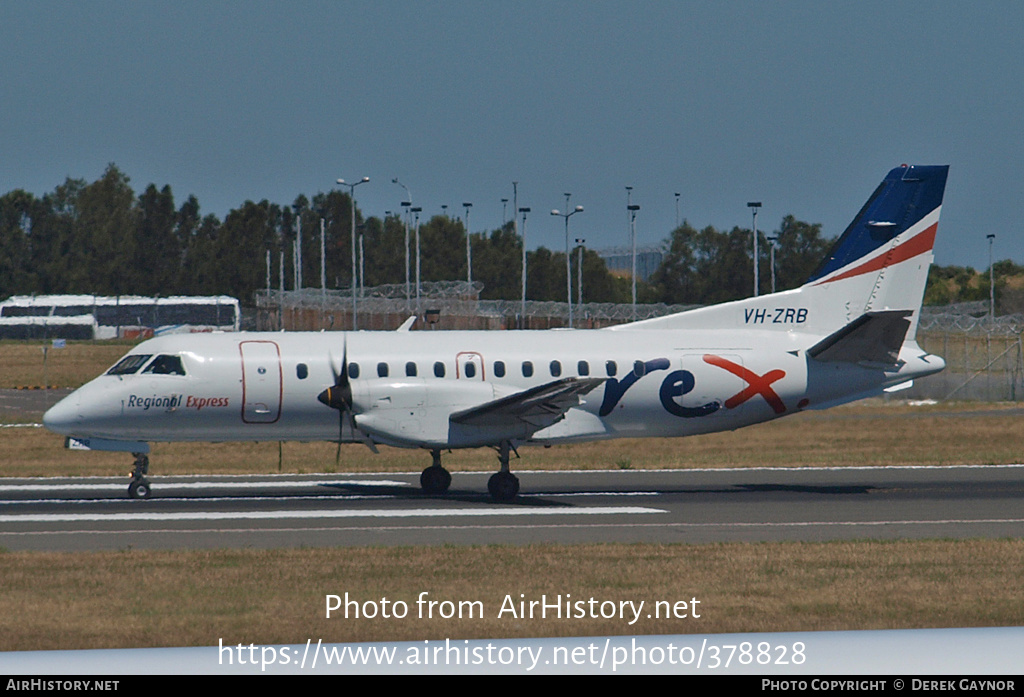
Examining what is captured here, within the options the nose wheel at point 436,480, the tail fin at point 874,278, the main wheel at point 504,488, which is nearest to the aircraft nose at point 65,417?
the nose wheel at point 436,480

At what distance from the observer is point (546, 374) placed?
83.2 ft

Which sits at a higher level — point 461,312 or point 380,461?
point 461,312

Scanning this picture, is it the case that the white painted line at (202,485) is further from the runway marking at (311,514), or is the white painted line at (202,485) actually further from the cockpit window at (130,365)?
the runway marking at (311,514)

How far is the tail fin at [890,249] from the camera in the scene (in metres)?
27.0

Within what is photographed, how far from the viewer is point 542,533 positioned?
755 inches

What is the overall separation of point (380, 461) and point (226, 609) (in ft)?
64.2

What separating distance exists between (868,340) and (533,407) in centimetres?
742

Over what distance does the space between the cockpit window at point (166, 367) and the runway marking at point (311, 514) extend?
342 cm

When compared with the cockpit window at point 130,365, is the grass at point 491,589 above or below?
below

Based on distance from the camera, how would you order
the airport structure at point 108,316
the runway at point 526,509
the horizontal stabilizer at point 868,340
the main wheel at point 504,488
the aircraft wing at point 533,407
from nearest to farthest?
the runway at point 526,509 < the aircraft wing at point 533,407 < the main wheel at point 504,488 < the horizontal stabilizer at point 868,340 < the airport structure at point 108,316

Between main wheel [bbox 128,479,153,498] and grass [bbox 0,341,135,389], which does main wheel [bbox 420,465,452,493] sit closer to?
main wheel [bbox 128,479,153,498]

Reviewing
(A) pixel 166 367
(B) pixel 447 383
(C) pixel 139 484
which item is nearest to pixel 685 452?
(B) pixel 447 383

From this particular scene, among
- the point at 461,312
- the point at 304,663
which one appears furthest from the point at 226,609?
the point at 461,312
